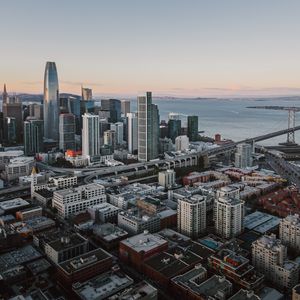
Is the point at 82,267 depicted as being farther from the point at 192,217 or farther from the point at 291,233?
the point at 291,233

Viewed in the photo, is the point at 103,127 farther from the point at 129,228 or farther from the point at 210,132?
the point at 129,228

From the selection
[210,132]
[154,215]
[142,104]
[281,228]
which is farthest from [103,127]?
[281,228]

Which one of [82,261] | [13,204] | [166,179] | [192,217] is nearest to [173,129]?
[166,179]

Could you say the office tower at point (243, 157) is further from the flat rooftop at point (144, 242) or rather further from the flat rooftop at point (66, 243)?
the flat rooftop at point (66, 243)

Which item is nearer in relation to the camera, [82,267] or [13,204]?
[82,267]

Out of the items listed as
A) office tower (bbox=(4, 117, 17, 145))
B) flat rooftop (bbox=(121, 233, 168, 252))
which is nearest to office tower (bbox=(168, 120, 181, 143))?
office tower (bbox=(4, 117, 17, 145))

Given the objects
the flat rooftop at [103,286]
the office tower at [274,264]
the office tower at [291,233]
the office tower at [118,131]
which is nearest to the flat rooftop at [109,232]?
the flat rooftop at [103,286]

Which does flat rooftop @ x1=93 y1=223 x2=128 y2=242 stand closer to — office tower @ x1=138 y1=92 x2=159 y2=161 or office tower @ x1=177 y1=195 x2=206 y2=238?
office tower @ x1=177 y1=195 x2=206 y2=238
